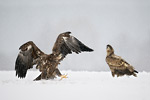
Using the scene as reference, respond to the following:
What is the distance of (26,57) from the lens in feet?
9.15

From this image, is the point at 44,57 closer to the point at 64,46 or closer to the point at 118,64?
the point at 64,46

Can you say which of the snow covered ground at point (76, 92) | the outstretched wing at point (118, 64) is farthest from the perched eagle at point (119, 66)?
the snow covered ground at point (76, 92)

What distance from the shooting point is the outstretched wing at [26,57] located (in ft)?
9.06

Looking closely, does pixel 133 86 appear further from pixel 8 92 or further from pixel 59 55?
pixel 8 92

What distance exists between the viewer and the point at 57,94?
6.73 feet

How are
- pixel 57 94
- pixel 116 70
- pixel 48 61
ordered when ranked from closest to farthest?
pixel 57 94
pixel 48 61
pixel 116 70

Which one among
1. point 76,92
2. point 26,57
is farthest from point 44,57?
point 76,92

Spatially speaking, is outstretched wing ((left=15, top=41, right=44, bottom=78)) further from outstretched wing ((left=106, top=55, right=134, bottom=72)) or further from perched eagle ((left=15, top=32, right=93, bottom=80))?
outstretched wing ((left=106, top=55, right=134, bottom=72))

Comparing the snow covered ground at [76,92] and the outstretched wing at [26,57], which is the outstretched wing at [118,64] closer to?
the snow covered ground at [76,92]

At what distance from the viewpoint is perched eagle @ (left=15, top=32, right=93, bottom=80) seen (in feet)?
8.96

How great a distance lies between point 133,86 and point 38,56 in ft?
3.56

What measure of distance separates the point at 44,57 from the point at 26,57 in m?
0.21

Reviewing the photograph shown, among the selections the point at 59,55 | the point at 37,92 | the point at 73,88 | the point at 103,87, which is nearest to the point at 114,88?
the point at 103,87

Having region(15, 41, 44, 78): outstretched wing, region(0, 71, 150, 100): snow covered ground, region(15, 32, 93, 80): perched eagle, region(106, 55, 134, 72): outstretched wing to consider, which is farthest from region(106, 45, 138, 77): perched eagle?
region(15, 41, 44, 78): outstretched wing
